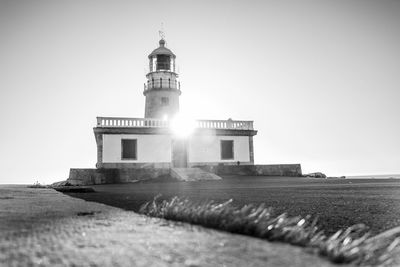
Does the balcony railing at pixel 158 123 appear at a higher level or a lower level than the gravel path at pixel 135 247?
higher

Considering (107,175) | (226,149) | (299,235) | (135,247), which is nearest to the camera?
(135,247)

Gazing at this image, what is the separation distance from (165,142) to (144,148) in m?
1.47

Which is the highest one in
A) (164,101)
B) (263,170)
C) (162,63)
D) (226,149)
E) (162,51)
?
(162,51)

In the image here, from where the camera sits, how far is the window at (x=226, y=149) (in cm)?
2512

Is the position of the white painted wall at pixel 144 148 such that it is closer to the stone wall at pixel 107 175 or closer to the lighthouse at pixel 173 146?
the lighthouse at pixel 173 146

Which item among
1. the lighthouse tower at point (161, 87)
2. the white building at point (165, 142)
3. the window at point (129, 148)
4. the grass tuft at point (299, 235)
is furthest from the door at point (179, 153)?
the grass tuft at point (299, 235)

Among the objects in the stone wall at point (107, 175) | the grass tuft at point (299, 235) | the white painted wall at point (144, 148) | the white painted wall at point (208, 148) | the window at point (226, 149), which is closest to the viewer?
the grass tuft at point (299, 235)

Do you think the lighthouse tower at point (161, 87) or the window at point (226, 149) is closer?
the window at point (226, 149)

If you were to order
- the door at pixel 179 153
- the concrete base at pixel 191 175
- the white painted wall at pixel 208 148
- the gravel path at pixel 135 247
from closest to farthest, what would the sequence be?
1. the gravel path at pixel 135 247
2. the concrete base at pixel 191 175
3. the door at pixel 179 153
4. the white painted wall at pixel 208 148

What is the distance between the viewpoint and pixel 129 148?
23219 millimetres

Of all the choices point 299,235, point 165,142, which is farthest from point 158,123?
point 299,235

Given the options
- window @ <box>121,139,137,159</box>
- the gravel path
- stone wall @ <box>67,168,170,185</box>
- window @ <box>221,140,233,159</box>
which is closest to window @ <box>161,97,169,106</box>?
window @ <box>121,139,137,159</box>

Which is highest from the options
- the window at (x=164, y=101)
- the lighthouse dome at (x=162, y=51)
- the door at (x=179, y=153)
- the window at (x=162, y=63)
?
the lighthouse dome at (x=162, y=51)

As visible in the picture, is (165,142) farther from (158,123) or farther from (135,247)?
(135,247)
